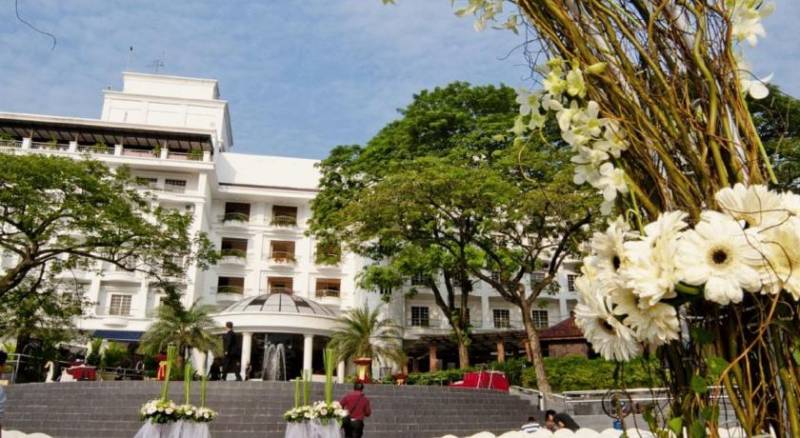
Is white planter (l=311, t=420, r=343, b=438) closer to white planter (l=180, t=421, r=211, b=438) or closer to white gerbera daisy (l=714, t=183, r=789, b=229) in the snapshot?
white planter (l=180, t=421, r=211, b=438)

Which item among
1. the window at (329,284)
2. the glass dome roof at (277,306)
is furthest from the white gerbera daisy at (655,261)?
the window at (329,284)

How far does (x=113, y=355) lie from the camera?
25.0 metres

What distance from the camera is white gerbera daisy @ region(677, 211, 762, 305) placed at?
1.07 metres

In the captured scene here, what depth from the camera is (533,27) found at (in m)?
1.57

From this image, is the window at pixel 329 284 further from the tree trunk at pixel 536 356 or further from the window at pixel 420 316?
the tree trunk at pixel 536 356

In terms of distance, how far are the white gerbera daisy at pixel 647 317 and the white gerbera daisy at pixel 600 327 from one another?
27 millimetres

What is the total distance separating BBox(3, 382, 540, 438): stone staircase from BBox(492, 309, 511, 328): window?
675 inches

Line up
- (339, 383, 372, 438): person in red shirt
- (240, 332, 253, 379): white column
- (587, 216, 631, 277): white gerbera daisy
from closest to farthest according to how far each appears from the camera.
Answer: (587, 216, 631, 277): white gerbera daisy, (339, 383, 372, 438): person in red shirt, (240, 332, 253, 379): white column

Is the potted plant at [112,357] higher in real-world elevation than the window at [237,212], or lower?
lower

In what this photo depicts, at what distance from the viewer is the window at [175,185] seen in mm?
31266

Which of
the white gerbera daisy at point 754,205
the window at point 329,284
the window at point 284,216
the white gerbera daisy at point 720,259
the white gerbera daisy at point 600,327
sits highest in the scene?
the window at point 284,216

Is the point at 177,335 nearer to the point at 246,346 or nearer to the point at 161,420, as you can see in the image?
the point at 246,346

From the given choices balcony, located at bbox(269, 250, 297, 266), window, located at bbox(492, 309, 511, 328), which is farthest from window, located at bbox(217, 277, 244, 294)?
window, located at bbox(492, 309, 511, 328)

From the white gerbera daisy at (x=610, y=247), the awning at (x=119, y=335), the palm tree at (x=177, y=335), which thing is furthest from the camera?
the awning at (x=119, y=335)
